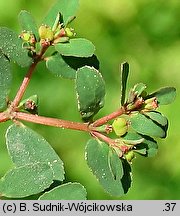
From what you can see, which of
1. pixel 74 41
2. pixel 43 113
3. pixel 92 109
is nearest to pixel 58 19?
pixel 74 41

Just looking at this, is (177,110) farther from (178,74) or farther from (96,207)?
Result: (96,207)

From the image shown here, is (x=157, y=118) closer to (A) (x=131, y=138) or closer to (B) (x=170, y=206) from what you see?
(A) (x=131, y=138)

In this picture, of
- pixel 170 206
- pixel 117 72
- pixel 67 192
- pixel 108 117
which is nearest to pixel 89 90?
pixel 108 117

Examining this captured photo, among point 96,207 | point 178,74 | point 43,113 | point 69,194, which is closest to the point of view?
point 69,194

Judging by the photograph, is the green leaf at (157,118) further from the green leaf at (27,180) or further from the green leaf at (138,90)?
the green leaf at (27,180)

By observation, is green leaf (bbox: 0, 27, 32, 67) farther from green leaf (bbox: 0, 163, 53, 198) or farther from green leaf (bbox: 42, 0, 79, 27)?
green leaf (bbox: 0, 163, 53, 198)

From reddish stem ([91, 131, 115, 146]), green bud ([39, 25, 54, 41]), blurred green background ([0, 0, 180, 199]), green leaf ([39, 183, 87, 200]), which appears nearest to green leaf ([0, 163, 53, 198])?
green leaf ([39, 183, 87, 200])

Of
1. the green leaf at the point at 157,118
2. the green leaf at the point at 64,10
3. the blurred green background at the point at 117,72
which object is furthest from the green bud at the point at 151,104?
the blurred green background at the point at 117,72
